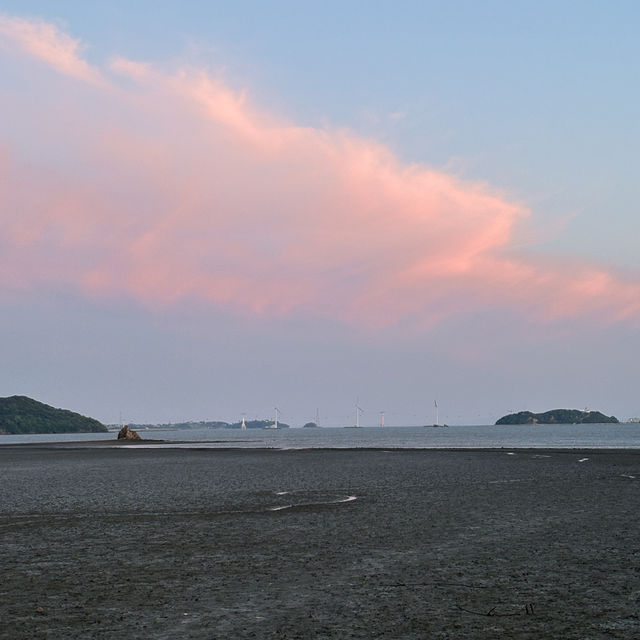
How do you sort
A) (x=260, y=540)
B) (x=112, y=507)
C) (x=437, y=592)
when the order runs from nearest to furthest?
(x=437, y=592), (x=260, y=540), (x=112, y=507)

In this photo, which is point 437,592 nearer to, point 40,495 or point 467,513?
point 467,513

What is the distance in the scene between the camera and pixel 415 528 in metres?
19.0

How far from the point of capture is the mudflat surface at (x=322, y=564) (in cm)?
969

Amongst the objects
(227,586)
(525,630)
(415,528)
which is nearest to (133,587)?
(227,586)

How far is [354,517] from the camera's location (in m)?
21.5

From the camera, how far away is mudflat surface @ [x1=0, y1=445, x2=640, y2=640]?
9688 mm

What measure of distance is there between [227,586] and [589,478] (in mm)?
28649

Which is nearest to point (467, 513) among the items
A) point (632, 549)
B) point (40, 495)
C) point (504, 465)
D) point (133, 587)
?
point (632, 549)

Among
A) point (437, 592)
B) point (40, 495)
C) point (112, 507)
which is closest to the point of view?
point (437, 592)

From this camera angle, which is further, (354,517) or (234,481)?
(234,481)

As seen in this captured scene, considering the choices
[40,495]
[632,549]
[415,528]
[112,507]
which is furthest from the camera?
[40,495]

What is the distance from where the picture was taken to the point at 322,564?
14023mm

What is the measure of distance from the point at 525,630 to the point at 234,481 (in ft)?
94.1

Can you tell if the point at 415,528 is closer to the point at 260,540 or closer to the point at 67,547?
the point at 260,540
